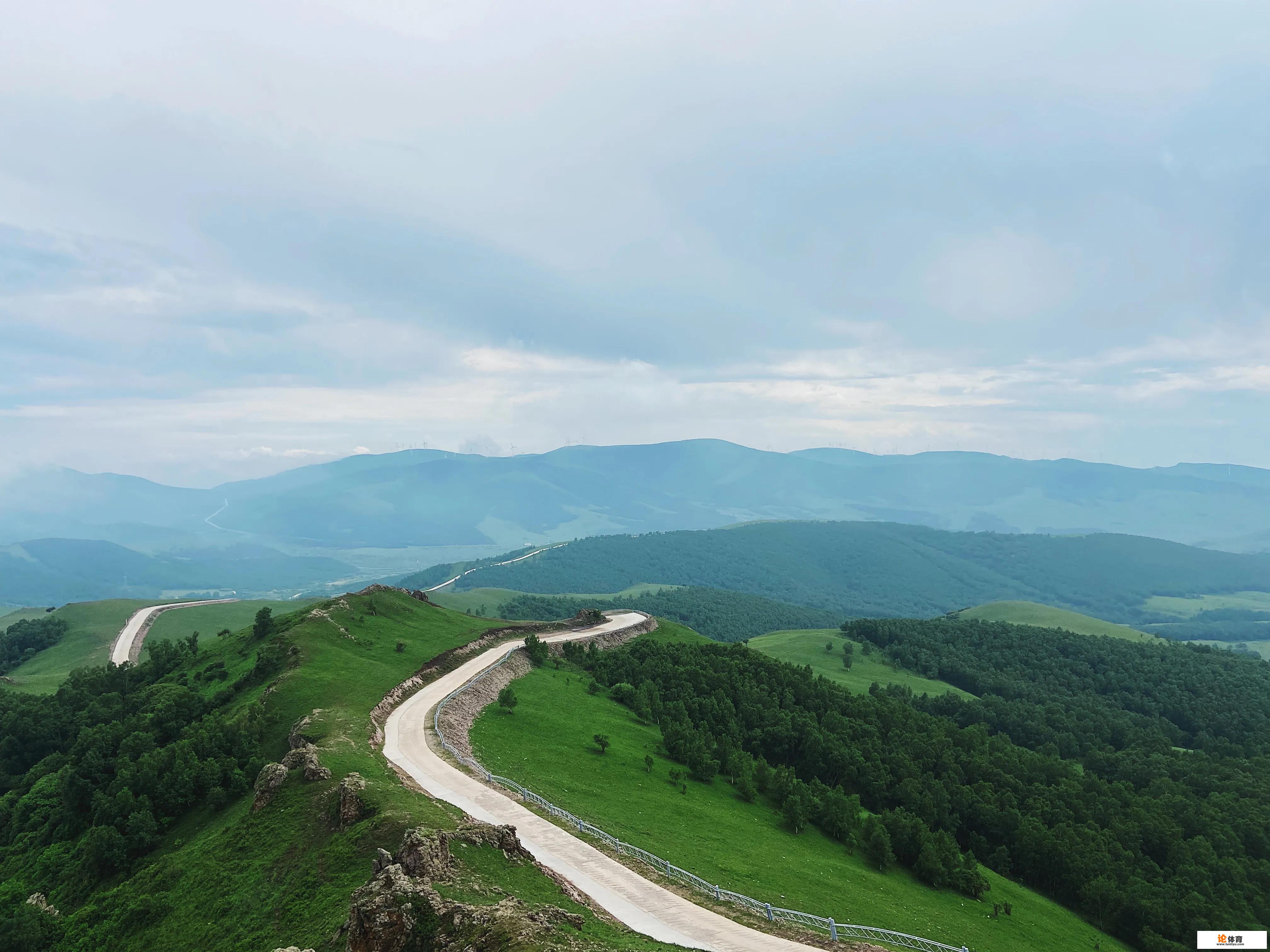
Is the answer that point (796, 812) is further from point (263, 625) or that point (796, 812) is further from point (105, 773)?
point (263, 625)

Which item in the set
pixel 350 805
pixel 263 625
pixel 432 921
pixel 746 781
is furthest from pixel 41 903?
pixel 746 781

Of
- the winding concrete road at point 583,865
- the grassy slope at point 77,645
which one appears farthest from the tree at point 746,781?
the grassy slope at point 77,645

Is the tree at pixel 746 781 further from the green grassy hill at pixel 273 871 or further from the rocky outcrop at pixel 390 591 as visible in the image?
the rocky outcrop at pixel 390 591

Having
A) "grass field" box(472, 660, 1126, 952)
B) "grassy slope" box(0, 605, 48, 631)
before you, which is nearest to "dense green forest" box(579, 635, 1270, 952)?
"grass field" box(472, 660, 1126, 952)

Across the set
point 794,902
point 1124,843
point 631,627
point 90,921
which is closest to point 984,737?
point 1124,843

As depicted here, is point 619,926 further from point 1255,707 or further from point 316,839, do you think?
point 1255,707

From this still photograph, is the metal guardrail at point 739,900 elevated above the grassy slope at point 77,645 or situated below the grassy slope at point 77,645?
above

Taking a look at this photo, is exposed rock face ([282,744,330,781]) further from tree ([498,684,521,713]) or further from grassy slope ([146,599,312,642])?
grassy slope ([146,599,312,642])

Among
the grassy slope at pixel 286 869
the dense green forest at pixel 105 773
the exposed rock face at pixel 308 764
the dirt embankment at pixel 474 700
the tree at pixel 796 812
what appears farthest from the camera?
the tree at pixel 796 812
